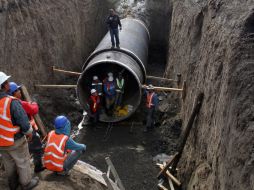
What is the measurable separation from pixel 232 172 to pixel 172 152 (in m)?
5.32

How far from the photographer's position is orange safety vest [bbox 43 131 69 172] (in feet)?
18.9

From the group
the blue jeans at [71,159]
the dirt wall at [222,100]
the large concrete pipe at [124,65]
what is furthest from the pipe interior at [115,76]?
the blue jeans at [71,159]

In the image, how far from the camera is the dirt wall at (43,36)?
10.3 meters

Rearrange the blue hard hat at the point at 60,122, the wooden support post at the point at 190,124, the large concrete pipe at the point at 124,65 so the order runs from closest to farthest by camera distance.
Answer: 1. the blue hard hat at the point at 60,122
2. the wooden support post at the point at 190,124
3. the large concrete pipe at the point at 124,65

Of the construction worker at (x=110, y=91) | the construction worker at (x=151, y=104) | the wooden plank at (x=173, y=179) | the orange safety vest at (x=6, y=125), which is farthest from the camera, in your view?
the construction worker at (x=110, y=91)

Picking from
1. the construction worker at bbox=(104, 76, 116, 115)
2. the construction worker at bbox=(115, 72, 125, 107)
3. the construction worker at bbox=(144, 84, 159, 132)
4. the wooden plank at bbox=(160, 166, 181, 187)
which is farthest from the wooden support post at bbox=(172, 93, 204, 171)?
the construction worker at bbox=(104, 76, 116, 115)

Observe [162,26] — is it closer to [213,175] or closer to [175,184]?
[175,184]

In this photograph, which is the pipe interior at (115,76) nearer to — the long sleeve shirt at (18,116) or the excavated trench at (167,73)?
the excavated trench at (167,73)

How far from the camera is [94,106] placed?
11477 millimetres

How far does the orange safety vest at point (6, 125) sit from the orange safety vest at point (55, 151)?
79 cm

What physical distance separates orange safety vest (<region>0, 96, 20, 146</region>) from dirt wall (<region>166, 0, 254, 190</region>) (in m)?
3.31

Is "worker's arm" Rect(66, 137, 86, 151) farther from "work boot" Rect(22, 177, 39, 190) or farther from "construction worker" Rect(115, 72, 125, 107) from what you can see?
"construction worker" Rect(115, 72, 125, 107)

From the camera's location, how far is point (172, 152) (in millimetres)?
9977

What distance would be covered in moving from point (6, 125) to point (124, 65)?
666 centimetres
